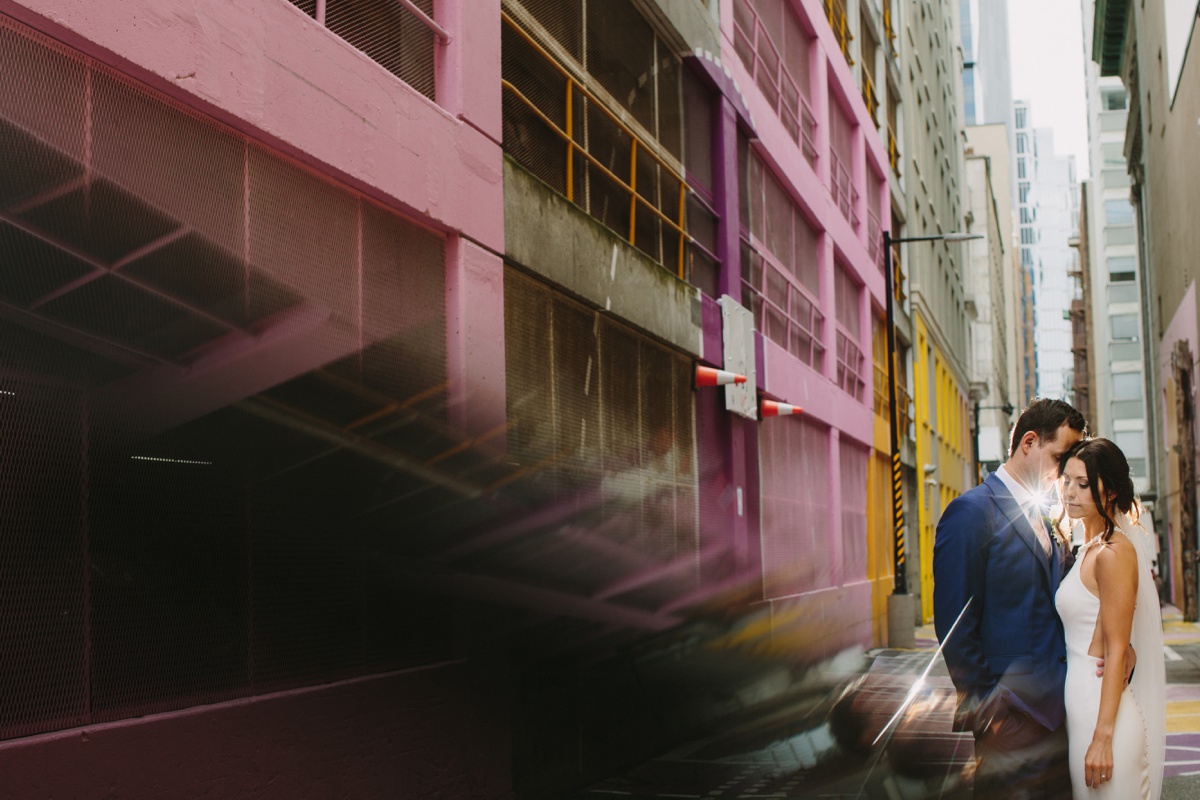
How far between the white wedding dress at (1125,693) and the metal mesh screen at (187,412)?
355 cm

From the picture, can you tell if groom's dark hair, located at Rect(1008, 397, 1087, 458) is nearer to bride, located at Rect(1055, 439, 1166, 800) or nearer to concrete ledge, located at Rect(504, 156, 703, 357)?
bride, located at Rect(1055, 439, 1166, 800)

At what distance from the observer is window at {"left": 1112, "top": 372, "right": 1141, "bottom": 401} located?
68625 millimetres

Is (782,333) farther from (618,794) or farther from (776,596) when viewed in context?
(618,794)

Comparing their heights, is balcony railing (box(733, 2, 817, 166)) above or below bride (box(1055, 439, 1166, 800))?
above

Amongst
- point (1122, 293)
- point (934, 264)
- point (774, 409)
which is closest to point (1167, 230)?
point (934, 264)

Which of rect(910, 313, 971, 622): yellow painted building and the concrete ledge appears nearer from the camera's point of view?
the concrete ledge

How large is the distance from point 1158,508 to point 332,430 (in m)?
39.8

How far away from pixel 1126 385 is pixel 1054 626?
6923cm

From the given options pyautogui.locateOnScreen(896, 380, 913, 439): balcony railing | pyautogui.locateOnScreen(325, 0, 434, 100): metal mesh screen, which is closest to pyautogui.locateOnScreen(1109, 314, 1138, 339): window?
pyautogui.locateOnScreen(896, 380, 913, 439): balcony railing

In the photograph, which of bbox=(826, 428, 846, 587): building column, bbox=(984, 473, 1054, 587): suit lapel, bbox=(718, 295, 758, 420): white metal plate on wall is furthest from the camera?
bbox=(826, 428, 846, 587): building column

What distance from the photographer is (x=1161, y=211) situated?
36.8 m

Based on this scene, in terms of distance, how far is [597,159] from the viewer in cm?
1188

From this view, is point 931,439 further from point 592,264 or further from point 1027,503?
point 1027,503

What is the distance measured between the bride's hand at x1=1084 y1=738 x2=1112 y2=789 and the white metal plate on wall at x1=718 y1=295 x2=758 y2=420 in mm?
10925
